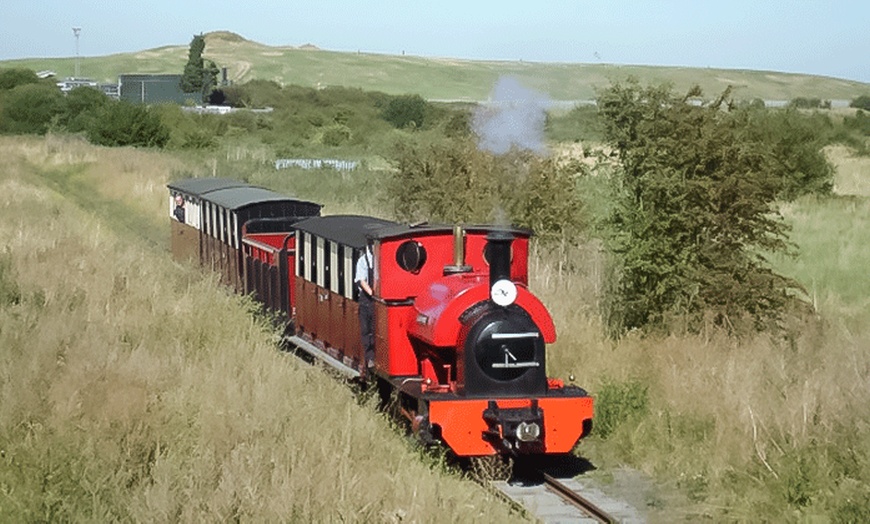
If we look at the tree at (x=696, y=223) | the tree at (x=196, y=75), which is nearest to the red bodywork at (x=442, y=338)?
the tree at (x=696, y=223)

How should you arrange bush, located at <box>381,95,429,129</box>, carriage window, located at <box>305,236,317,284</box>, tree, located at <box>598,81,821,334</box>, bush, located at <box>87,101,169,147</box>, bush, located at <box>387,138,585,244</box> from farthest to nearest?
bush, located at <box>381,95,429,129</box>, bush, located at <box>87,101,169,147</box>, bush, located at <box>387,138,585,244</box>, carriage window, located at <box>305,236,317,284</box>, tree, located at <box>598,81,821,334</box>

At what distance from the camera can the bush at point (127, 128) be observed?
232ft

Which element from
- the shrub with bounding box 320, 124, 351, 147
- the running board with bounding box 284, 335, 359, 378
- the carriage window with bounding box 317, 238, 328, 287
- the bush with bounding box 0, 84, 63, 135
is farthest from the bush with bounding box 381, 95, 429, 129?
→ the carriage window with bounding box 317, 238, 328, 287

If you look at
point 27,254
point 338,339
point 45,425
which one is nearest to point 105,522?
point 45,425

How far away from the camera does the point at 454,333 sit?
11539mm

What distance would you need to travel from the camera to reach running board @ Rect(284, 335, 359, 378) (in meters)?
14.1

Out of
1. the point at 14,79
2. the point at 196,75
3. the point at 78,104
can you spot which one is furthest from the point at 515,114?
the point at 14,79

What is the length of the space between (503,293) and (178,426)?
317 cm

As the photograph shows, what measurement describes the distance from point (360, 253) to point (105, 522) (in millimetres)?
6038

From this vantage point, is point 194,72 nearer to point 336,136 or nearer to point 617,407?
point 336,136

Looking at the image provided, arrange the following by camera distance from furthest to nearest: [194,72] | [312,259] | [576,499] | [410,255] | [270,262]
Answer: [194,72] < [270,262] < [312,259] < [410,255] < [576,499]

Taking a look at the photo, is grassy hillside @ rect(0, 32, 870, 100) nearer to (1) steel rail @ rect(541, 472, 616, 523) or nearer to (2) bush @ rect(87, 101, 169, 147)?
(2) bush @ rect(87, 101, 169, 147)

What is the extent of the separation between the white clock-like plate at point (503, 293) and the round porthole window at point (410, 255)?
61.2 inches

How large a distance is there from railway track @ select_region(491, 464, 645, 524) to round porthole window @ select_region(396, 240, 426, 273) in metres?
2.46
